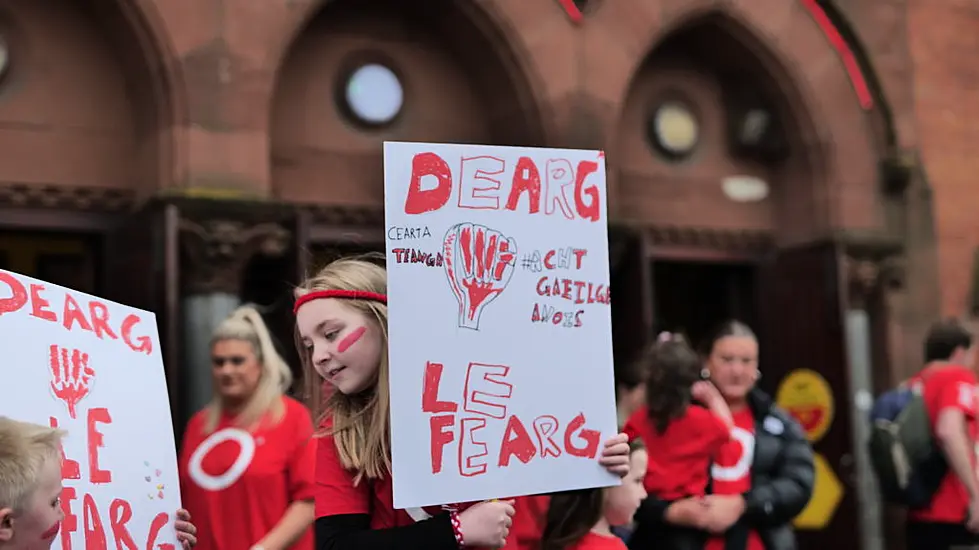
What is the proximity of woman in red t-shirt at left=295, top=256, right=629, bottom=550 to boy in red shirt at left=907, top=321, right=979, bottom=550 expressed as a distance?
3531 mm

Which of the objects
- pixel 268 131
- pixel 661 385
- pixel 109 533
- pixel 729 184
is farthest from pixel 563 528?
pixel 729 184

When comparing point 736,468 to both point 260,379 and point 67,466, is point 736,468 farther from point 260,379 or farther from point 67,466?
point 67,466

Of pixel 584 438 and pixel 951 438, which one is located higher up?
pixel 584 438

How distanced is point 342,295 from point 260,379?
2005 mm

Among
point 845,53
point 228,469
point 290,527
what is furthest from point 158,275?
point 845,53

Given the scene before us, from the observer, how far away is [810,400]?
8055 millimetres

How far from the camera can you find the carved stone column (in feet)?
20.1

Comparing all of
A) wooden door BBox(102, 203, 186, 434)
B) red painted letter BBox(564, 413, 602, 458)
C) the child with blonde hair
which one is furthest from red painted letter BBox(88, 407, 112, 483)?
wooden door BBox(102, 203, 186, 434)

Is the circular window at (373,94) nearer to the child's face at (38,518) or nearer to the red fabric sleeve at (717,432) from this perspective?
the red fabric sleeve at (717,432)

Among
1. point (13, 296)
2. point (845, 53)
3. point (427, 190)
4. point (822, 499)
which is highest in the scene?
point (845, 53)

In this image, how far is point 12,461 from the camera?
219 cm

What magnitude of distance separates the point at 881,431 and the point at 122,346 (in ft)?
12.9

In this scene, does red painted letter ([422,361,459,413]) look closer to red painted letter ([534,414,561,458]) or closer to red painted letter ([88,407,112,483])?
red painted letter ([534,414,561,458])

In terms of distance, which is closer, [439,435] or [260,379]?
[439,435]
